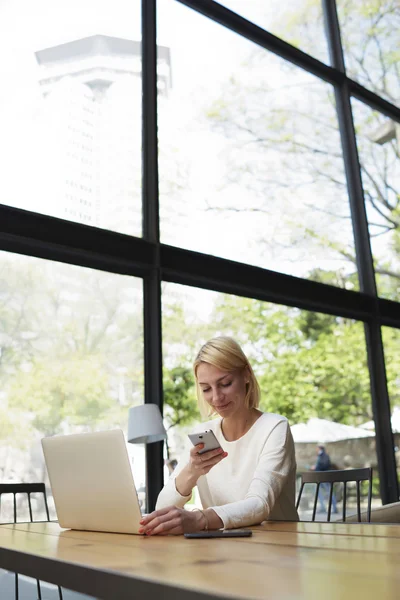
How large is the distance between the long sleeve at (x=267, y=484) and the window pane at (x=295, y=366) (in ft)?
7.72

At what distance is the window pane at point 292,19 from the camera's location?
609 cm

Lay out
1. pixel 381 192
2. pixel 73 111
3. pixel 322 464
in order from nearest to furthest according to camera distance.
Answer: pixel 73 111, pixel 322 464, pixel 381 192

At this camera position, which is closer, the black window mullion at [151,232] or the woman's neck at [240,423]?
the woman's neck at [240,423]

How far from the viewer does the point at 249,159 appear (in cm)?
560

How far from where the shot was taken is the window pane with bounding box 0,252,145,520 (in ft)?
12.3

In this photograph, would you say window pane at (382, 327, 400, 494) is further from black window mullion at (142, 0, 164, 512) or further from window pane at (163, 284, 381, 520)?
black window mullion at (142, 0, 164, 512)

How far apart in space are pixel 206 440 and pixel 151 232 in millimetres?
2943

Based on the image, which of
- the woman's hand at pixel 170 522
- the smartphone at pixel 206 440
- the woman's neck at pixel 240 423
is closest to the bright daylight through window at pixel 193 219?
the woman's neck at pixel 240 423

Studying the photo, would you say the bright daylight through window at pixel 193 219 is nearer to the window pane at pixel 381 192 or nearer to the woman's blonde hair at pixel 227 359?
the window pane at pixel 381 192

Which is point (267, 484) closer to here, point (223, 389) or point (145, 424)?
point (223, 389)

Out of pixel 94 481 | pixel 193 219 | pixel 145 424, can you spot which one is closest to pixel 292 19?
pixel 193 219

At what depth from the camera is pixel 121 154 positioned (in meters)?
4.71

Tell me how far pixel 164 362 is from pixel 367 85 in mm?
4348

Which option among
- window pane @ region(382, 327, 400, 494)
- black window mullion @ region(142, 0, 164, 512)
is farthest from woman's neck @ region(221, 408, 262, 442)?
window pane @ region(382, 327, 400, 494)
